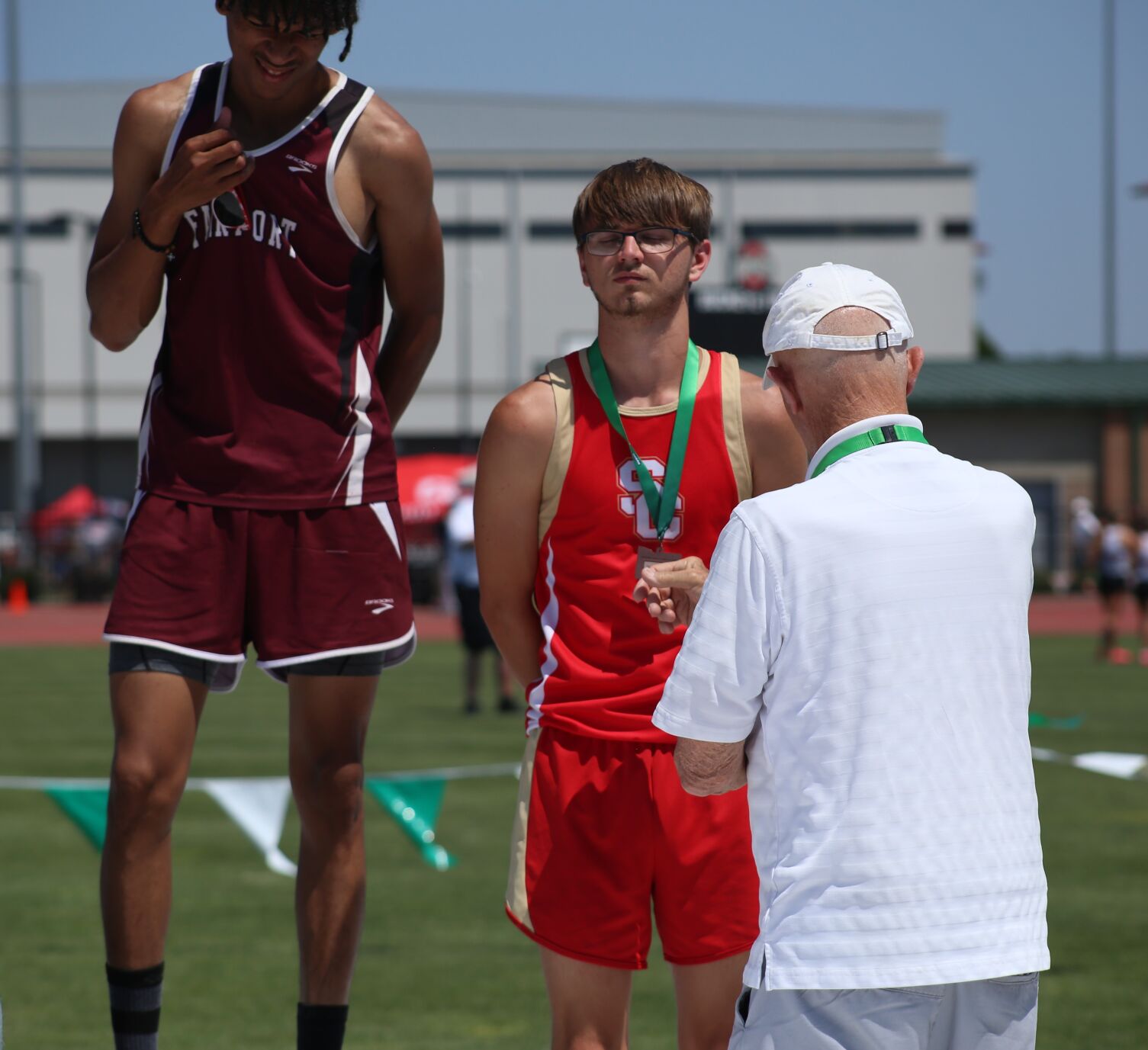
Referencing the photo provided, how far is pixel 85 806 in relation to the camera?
22.3 ft

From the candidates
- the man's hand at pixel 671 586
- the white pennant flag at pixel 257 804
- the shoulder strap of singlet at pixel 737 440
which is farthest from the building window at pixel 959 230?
the man's hand at pixel 671 586

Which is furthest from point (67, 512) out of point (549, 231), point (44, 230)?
point (549, 231)

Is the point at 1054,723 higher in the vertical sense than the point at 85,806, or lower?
lower

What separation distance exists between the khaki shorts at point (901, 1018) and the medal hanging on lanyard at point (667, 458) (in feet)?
3.73

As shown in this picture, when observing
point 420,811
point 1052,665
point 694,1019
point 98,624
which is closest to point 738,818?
point 694,1019

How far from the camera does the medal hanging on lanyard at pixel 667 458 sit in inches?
140

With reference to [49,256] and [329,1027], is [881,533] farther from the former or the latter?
[49,256]

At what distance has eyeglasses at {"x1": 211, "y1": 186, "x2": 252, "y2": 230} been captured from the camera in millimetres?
3668

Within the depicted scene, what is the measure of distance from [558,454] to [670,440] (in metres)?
0.25

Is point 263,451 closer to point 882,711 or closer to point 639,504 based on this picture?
point 639,504

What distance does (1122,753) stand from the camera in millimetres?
12766

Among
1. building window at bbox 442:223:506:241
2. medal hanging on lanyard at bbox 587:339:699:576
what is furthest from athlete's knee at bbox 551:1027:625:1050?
building window at bbox 442:223:506:241

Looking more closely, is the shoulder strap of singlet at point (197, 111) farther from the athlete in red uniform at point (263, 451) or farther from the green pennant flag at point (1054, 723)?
the green pennant flag at point (1054, 723)

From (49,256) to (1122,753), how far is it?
6217cm
